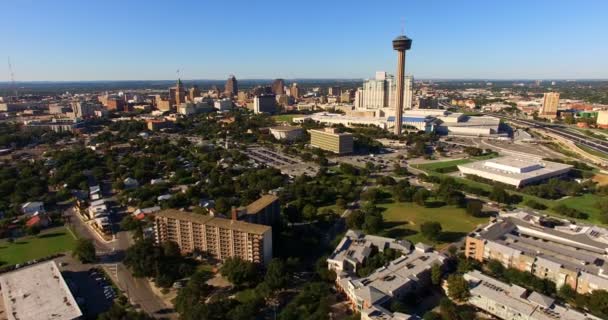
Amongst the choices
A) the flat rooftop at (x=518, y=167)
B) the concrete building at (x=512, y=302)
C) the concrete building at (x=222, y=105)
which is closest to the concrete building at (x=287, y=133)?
the flat rooftop at (x=518, y=167)

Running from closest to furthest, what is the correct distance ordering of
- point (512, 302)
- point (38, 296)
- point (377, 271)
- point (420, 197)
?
point (512, 302) → point (38, 296) → point (377, 271) → point (420, 197)

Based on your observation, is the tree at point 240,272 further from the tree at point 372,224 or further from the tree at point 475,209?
the tree at point 475,209

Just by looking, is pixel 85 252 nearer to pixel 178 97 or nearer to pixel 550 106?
pixel 178 97

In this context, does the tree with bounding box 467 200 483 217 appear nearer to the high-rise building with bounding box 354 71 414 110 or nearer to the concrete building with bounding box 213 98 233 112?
the high-rise building with bounding box 354 71 414 110

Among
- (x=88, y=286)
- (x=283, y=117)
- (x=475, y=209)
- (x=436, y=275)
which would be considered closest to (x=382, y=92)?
(x=283, y=117)

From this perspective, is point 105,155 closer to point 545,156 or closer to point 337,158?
point 337,158

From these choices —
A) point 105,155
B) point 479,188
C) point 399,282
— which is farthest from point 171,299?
point 105,155
